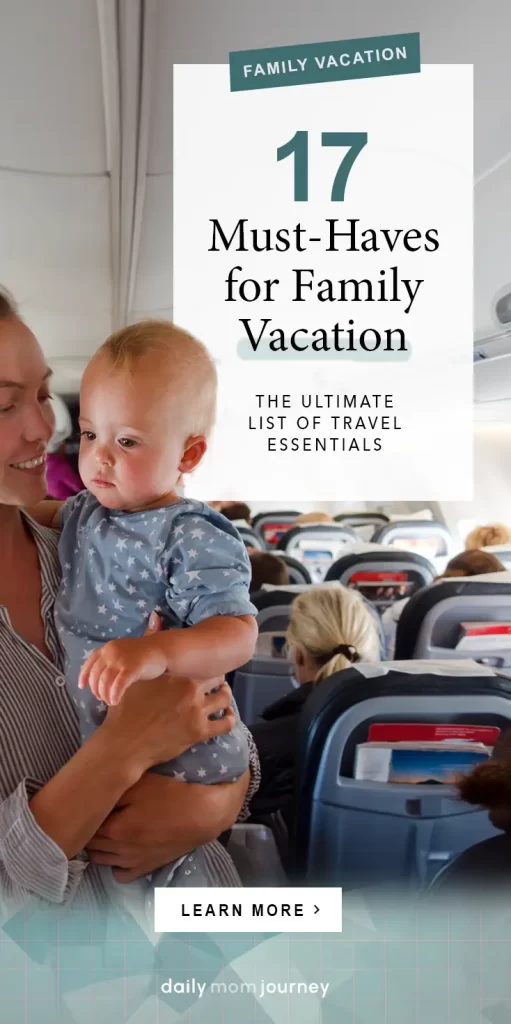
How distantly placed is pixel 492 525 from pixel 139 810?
76 cm

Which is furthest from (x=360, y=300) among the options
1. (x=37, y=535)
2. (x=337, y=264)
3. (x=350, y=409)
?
(x=37, y=535)

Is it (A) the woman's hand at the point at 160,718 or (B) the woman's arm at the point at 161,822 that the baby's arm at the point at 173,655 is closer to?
(A) the woman's hand at the point at 160,718

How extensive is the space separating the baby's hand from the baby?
3.4 inches

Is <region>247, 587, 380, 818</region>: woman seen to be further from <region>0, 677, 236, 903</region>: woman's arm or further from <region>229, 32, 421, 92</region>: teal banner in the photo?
<region>229, 32, 421, 92</region>: teal banner

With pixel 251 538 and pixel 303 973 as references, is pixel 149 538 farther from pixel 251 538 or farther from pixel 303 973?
pixel 303 973

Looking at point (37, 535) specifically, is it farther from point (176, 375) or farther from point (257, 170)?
point (257, 170)

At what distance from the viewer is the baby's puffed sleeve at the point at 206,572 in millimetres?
1188

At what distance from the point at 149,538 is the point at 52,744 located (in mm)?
334

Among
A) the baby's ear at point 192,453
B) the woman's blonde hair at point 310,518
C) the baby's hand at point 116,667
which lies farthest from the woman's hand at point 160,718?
the woman's blonde hair at point 310,518

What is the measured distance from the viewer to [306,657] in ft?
4.96

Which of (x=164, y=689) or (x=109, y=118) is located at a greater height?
(x=109, y=118)

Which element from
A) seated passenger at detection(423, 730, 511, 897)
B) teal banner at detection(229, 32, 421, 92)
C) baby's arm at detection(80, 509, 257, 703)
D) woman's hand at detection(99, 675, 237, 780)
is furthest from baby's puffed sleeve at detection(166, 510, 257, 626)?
teal banner at detection(229, 32, 421, 92)

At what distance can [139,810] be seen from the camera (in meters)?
1.29

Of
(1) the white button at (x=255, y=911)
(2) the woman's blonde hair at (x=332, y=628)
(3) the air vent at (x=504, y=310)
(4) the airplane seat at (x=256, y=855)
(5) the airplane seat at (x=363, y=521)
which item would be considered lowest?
(1) the white button at (x=255, y=911)
